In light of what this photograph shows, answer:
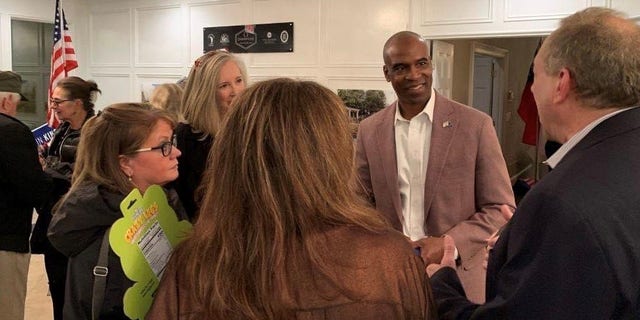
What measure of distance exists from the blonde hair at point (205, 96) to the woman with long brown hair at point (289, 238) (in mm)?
1102

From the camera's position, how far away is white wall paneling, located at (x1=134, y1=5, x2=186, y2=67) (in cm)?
689

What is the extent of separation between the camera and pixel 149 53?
716cm

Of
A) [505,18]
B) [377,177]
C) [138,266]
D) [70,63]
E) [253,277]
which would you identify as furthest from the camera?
[70,63]

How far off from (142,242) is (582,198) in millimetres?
873

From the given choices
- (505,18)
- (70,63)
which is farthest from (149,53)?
(505,18)

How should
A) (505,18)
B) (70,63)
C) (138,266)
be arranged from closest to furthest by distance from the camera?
(138,266)
(505,18)
(70,63)

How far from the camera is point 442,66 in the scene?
213 inches

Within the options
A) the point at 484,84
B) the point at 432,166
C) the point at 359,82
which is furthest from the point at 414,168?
the point at 484,84

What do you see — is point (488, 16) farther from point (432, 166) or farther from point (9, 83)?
point (9, 83)

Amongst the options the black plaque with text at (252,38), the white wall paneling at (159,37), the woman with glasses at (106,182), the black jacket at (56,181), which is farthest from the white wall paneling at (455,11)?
the woman with glasses at (106,182)

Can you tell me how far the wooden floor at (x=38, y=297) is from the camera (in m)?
3.66

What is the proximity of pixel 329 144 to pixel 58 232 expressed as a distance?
3.12ft

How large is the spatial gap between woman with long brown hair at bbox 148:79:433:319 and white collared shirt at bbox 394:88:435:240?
1.02 metres

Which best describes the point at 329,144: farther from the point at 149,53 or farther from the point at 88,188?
the point at 149,53
